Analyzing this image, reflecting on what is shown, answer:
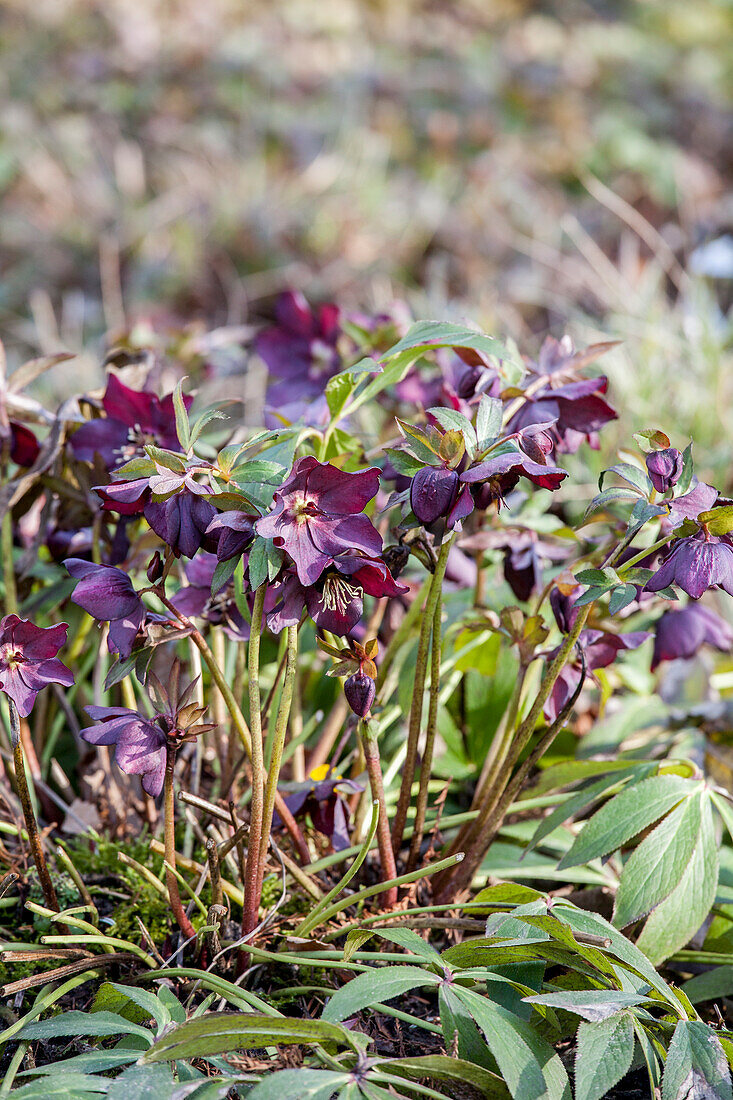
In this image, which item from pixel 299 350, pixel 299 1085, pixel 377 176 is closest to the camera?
pixel 299 1085

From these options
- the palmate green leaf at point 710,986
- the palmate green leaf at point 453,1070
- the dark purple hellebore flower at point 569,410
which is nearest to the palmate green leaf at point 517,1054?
the palmate green leaf at point 453,1070

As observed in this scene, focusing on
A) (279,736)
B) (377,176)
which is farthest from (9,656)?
(377,176)

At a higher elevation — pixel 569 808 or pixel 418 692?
pixel 418 692

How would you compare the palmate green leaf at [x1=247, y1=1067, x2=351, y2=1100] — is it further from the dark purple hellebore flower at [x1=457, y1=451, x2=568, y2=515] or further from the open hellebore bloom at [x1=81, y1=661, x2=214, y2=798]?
the dark purple hellebore flower at [x1=457, y1=451, x2=568, y2=515]

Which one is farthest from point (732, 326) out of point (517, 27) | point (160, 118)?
point (517, 27)

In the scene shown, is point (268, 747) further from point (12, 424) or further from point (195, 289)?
point (195, 289)

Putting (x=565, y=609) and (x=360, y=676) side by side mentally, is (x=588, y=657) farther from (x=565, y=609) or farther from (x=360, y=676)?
(x=360, y=676)
